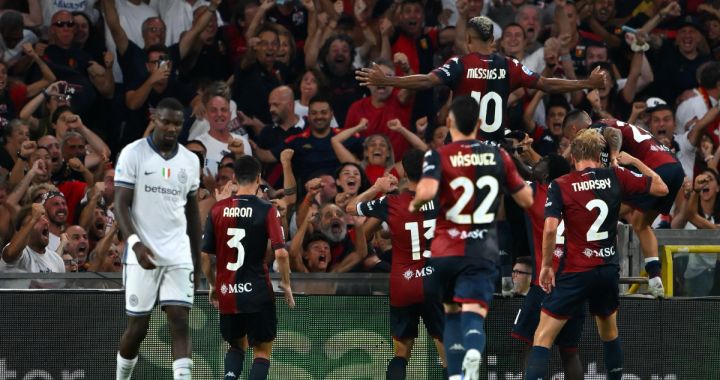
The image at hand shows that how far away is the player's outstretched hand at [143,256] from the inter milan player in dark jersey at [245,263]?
1.58 meters

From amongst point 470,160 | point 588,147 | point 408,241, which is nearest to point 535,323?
point 408,241

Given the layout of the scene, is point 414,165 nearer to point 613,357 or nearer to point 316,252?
point 316,252

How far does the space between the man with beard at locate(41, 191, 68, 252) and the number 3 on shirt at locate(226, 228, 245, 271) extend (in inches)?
125

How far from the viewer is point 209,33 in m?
18.0

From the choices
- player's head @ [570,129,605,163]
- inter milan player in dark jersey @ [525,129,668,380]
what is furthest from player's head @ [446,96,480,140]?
player's head @ [570,129,605,163]

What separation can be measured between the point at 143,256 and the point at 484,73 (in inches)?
163

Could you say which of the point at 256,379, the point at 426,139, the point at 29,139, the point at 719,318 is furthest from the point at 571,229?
the point at 29,139

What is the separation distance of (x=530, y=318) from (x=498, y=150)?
2.71 metres

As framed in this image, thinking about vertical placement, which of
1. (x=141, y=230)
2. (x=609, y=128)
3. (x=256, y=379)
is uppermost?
(x=609, y=128)

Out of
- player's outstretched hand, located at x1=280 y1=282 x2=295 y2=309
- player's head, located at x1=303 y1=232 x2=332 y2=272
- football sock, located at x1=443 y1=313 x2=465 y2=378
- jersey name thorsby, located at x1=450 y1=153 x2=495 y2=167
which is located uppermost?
jersey name thorsby, located at x1=450 y1=153 x2=495 y2=167

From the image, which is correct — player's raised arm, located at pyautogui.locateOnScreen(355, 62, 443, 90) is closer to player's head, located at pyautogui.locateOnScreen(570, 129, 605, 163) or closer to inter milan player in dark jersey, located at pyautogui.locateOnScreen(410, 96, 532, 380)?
player's head, located at pyautogui.locateOnScreen(570, 129, 605, 163)

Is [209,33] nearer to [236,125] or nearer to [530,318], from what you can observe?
[236,125]

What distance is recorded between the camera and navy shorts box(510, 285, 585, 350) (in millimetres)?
12727

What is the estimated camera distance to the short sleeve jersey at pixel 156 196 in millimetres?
11148
